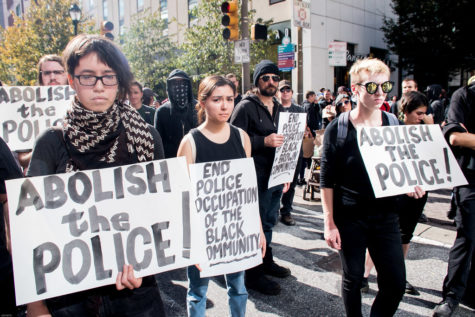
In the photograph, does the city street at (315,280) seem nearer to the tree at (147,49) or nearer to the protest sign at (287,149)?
the protest sign at (287,149)

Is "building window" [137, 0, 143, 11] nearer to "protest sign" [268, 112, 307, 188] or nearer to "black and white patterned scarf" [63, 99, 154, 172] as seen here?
"protest sign" [268, 112, 307, 188]

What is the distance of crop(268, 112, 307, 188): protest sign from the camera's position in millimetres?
3725

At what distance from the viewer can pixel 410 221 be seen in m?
3.28

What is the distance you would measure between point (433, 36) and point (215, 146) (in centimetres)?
2139

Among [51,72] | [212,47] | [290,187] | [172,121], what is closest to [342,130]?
[172,121]

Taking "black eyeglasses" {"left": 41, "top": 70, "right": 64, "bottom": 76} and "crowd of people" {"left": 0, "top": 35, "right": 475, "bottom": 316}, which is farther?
"black eyeglasses" {"left": 41, "top": 70, "right": 64, "bottom": 76}

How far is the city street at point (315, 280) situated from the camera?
3090 millimetres

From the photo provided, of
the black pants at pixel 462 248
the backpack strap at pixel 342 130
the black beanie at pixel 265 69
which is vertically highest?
the black beanie at pixel 265 69

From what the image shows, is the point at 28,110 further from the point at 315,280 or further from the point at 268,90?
the point at 315,280

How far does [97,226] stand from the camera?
1588 millimetres

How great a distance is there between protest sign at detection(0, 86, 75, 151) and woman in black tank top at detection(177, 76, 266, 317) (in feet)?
4.95

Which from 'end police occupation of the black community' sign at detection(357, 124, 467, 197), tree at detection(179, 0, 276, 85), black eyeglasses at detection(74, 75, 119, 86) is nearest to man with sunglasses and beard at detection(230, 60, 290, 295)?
'end police occupation of the black community' sign at detection(357, 124, 467, 197)

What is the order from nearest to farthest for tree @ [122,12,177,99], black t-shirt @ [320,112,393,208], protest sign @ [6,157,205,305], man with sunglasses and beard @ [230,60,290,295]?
1. protest sign @ [6,157,205,305]
2. black t-shirt @ [320,112,393,208]
3. man with sunglasses and beard @ [230,60,290,295]
4. tree @ [122,12,177,99]

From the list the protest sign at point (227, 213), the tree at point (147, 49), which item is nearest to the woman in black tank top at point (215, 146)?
the protest sign at point (227, 213)
